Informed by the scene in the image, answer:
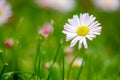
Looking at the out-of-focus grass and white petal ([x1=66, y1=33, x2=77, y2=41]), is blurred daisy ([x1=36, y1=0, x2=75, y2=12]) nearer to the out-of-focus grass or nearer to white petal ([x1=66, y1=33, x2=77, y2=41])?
the out-of-focus grass

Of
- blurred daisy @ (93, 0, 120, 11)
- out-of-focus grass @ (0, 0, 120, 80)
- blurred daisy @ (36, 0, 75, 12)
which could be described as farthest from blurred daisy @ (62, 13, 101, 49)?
blurred daisy @ (93, 0, 120, 11)

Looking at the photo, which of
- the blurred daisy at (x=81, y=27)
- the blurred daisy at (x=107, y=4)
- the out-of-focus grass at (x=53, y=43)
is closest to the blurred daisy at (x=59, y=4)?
the out-of-focus grass at (x=53, y=43)

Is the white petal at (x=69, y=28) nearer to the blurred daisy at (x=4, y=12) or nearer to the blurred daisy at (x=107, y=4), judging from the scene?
the blurred daisy at (x=4, y=12)

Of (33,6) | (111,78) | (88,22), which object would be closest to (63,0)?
(33,6)

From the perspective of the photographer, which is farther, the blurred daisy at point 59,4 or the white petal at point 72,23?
the blurred daisy at point 59,4

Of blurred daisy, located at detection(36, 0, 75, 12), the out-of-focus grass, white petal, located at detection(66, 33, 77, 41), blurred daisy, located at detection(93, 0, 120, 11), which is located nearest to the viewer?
white petal, located at detection(66, 33, 77, 41)

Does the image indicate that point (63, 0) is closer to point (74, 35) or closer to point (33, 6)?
point (33, 6)

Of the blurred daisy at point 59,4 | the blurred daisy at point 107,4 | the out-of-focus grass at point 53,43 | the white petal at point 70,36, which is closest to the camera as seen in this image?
the white petal at point 70,36
